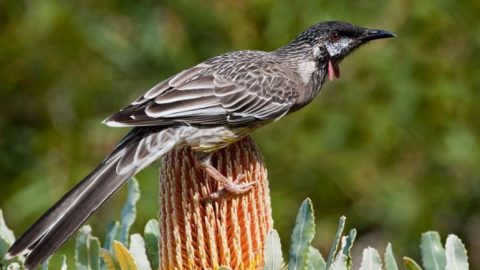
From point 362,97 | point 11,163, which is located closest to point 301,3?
point 362,97

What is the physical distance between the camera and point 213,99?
4289mm

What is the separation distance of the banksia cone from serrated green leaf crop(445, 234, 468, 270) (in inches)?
23.2

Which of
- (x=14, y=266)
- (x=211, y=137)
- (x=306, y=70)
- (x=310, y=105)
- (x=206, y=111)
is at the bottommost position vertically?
(x=14, y=266)

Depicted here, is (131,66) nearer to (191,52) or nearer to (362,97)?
(191,52)

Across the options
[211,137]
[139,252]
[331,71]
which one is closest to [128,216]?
[139,252]

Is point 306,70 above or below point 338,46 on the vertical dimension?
below

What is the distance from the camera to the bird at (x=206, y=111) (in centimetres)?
334

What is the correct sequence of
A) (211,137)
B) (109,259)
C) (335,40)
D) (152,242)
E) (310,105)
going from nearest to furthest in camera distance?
(109,259), (152,242), (211,137), (335,40), (310,105)

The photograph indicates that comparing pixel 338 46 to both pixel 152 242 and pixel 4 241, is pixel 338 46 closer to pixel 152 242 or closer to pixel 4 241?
pixel 152 242

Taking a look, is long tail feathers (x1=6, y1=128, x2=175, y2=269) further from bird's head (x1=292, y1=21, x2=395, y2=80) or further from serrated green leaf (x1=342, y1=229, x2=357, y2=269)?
bird's head (x1=292, y1=21, x2=395, y2=80)

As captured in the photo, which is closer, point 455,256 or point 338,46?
point 455,256

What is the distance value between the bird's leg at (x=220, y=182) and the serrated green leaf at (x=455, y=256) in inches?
25.2

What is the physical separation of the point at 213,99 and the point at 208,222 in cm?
117

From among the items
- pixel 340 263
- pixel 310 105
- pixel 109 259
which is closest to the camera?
pixel 340 263
